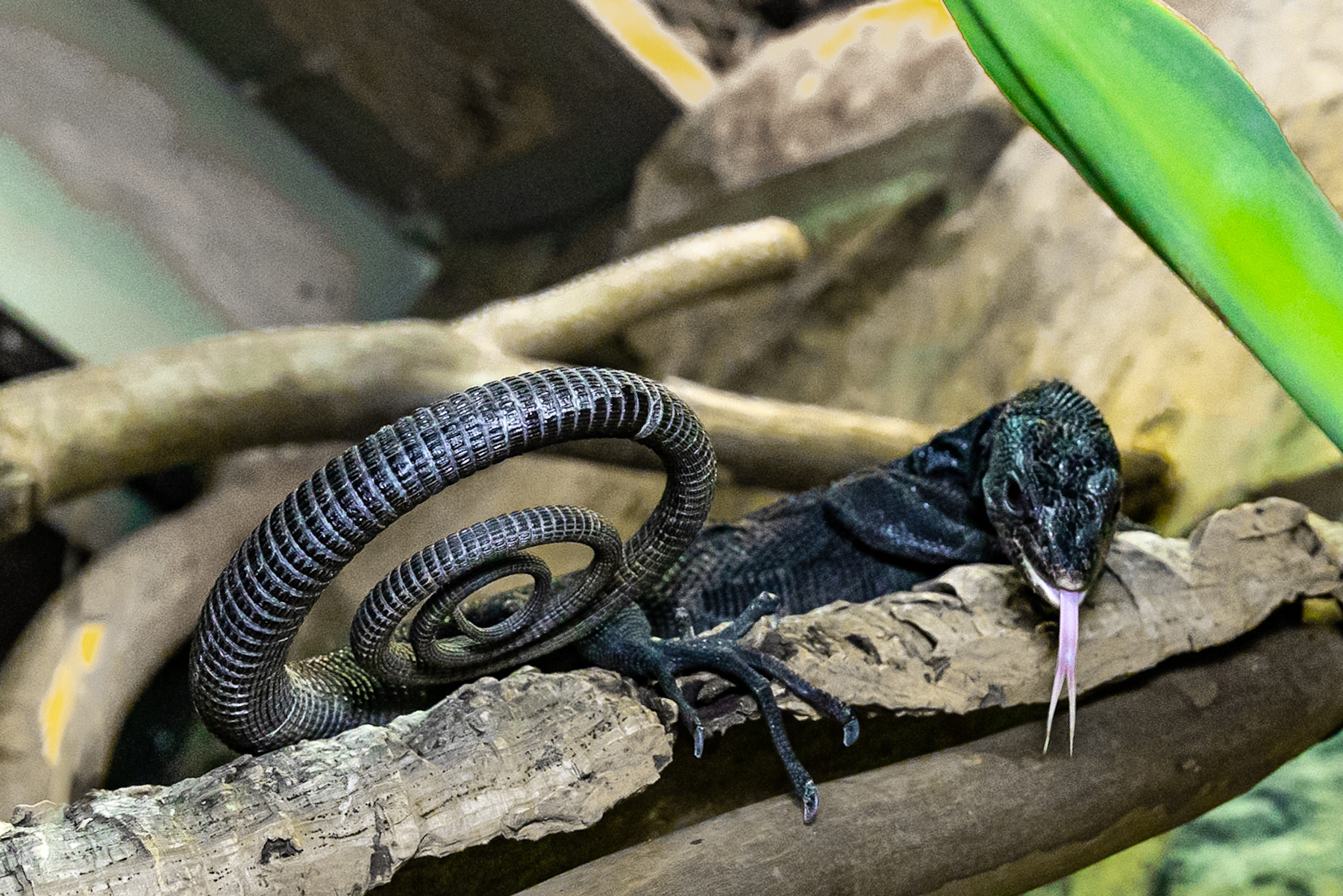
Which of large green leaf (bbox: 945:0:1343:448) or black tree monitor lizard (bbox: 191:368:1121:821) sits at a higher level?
large green leaf (bbox: 945:0:1343:448)

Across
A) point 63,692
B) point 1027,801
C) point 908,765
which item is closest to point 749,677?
point 908,765

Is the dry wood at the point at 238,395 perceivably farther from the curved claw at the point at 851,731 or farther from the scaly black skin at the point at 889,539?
the curved claw at the point at 851,731

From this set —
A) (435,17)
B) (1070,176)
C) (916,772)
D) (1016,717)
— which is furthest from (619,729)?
(435,17)

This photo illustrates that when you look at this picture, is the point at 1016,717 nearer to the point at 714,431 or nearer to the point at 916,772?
the point at 916,772

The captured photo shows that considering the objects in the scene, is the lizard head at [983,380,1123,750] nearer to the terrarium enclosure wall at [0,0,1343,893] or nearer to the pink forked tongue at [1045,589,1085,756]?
the pink forked tongue at [1045,589,1085,756]

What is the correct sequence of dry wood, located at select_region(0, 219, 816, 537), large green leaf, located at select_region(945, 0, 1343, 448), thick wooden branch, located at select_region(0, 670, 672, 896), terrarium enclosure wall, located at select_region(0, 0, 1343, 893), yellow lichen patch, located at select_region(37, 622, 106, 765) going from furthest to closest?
dry wood, located at select_region(0, 219, 816, 537), yellow lichen patch, located at select_region(37, 622, 106, 765), terrarium enclosure wall, located at select_region(0, 0, 1343, 893), thick wooden branch, located at select_region(0, 670, 672, 896), large green leaf, located at select_region(945, 0, 1343, 448)

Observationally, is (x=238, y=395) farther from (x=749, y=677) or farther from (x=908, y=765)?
(x=908, y=765)

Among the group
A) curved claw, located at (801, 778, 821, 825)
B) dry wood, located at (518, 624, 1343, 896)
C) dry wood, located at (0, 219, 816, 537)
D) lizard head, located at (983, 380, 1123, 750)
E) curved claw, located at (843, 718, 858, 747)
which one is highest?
lizard head, located at (983, 380, 1123, 750)

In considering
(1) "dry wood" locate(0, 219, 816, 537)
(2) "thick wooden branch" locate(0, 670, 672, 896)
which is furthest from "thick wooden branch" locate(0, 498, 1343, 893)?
(1) "dry wood" locate(0, 219, 816, 537)
